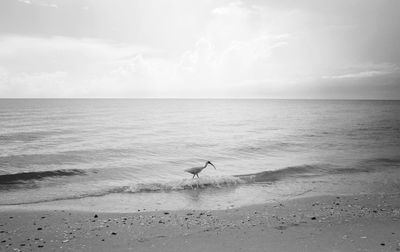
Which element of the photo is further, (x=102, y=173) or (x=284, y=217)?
(x=102, y=173)

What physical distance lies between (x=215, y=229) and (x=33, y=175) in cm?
1430

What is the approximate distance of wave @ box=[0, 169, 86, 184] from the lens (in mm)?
19188

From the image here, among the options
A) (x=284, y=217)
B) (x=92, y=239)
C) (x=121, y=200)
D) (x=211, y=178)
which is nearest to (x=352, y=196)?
(x=284, y=217)

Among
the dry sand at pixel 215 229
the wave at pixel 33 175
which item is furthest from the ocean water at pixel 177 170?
the dry sand at pixel 215 229

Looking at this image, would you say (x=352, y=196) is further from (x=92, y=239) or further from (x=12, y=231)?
(x=12, y=231)

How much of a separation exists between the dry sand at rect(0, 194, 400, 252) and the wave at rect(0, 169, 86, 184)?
7049 mm

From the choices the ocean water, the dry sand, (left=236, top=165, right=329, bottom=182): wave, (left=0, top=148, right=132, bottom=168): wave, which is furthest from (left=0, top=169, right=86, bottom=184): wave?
(left=236, top=165, right=329, bottom=182): wave

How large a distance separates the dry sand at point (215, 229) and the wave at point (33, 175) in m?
7.05

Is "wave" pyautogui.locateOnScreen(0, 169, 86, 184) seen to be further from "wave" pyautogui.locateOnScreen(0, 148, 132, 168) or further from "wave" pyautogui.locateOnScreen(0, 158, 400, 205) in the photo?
"wave" pyautogui.locateOnScreen(0, 148, 132, 168)

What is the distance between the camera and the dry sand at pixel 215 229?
9484 millimetres

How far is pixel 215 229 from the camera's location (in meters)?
10.9

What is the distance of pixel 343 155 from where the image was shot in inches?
1175

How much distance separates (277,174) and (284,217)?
31.0 feet

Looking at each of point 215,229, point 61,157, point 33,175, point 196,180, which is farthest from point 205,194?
point 61,157
